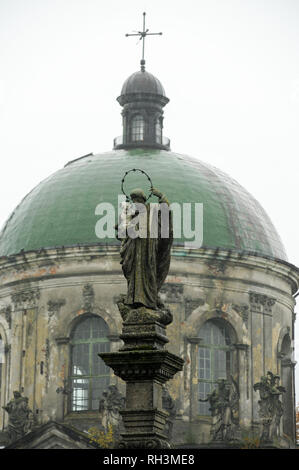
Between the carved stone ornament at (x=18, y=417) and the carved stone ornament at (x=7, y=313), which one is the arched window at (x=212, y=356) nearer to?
the carved stone ornament at (x=18, y=417)

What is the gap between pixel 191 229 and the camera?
157 ft

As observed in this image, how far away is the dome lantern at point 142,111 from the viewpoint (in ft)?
178

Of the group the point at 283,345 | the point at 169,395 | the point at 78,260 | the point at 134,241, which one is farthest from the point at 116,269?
the point at 134,241

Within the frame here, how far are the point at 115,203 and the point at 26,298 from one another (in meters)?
4.87

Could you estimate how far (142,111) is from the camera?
54719 millimetres

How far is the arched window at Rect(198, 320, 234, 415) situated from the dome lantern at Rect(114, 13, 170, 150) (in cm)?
917

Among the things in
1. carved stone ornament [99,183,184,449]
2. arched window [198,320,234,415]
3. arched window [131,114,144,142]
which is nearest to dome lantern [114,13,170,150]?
arched window [131,114,144,142]

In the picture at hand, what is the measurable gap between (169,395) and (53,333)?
4996 millimetres

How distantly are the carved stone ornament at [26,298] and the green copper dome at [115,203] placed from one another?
5.20 feet

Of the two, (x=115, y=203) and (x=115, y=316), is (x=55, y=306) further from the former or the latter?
(x=115, y=203)

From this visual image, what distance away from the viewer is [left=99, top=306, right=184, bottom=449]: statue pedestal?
2086cm
